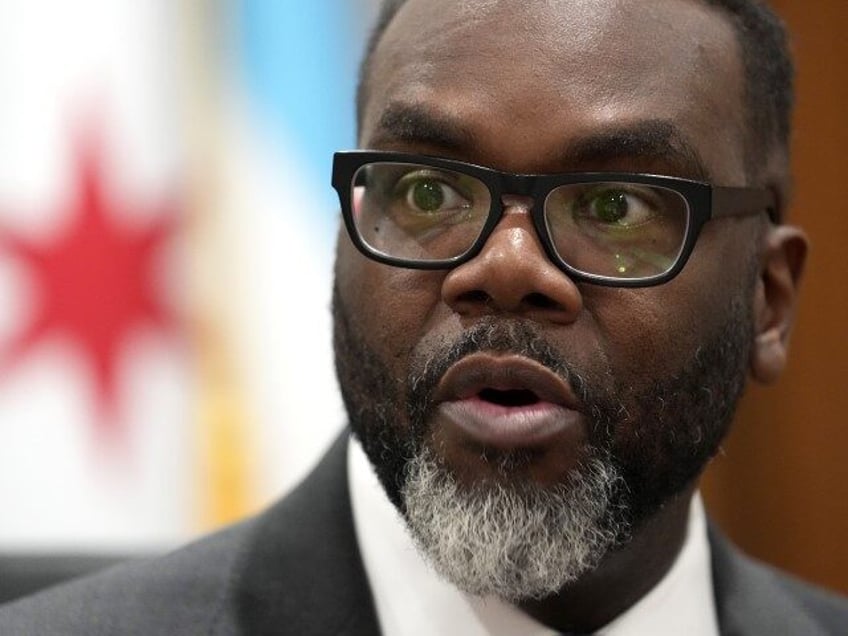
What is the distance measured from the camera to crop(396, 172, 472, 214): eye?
1.24 metres

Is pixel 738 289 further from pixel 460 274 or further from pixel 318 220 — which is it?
pixel 318 220

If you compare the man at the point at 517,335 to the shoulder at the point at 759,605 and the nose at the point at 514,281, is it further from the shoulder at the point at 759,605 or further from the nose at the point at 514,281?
the shoulder at the point at 759,605

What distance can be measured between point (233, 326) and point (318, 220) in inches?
10.0

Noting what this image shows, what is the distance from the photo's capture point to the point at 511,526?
116 centimetres

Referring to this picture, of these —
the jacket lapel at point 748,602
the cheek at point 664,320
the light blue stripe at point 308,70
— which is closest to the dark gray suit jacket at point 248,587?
the cheek at point 664,320

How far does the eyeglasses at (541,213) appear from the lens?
1188 millimetres

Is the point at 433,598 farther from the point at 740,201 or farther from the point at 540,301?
the point at 740,201

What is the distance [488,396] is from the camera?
117 cm

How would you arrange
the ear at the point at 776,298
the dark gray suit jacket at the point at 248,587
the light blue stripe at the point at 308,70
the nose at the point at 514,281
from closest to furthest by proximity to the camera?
the nose at the point at 514,281 → the dark gray suit jacket at the point at 248,587 → the ear at the point at 776,298 → the light blue stripe at the point at 308,70

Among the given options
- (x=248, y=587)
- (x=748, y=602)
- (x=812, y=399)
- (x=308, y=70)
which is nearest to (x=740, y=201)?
(x=748, y=602)

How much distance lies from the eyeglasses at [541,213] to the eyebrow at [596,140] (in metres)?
0.02

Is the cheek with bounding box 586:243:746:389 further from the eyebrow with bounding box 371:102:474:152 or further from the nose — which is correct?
the eyebrow with bounding box 371:102:474:152

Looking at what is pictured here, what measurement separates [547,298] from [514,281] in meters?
0.04

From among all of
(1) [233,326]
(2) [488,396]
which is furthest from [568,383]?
(1) [233,326]
